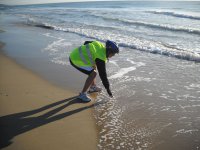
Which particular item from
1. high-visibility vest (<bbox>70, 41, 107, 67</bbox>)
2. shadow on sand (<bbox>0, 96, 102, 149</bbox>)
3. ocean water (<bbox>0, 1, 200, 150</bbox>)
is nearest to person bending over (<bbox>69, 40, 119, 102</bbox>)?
high-visibility vest (<bbox>70, 41, 107, 67</bbox>)

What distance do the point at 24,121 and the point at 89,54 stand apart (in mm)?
1686

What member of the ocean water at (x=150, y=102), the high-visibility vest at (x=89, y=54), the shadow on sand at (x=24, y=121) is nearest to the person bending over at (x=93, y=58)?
the high-visibility vest at (x=89, y=54)

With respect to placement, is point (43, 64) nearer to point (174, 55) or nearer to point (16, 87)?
point (16, 87)

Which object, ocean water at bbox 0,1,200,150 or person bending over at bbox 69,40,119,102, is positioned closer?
ocean water at bbox 0,1,200,150

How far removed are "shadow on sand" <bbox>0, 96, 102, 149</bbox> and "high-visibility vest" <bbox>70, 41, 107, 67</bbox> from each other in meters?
0.84

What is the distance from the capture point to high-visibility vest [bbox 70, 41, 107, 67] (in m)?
5.14

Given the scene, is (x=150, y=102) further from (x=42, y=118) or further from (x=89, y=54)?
(x=42, y=118)

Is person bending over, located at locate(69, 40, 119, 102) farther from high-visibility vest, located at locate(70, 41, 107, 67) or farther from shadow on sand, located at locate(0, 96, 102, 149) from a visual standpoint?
shadow on sand, located at locate(0, 96, 102, 149)

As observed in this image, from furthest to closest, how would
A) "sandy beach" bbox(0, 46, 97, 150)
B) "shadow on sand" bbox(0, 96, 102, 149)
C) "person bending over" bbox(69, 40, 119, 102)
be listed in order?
"person bending over" bbox(69, 40, 119, 102)
"shadow on sand" bbox(0, 96, 102, 149)
"sandy beach" bbox(0, 46, 97, 150)

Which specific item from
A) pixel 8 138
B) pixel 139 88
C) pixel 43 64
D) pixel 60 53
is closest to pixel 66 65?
pixel 43 64

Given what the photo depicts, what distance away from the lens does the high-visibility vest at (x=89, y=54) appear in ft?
16.9

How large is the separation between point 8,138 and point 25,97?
1629mm

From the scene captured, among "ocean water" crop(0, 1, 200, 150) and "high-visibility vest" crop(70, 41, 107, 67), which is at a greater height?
"high-visibility vest" crop(70, 41, 107, 67)

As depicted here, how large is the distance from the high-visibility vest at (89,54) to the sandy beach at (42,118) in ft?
2.53
